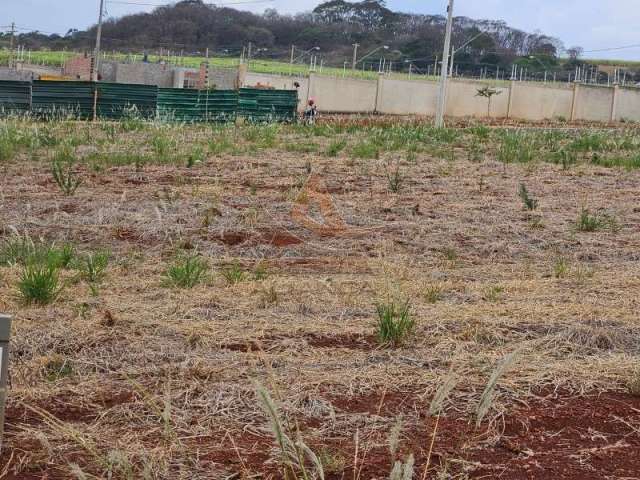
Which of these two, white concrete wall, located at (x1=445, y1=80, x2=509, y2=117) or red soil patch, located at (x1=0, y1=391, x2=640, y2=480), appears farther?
white concrete wall, located at (x1=445, y1=80, x2=509, y2=117)

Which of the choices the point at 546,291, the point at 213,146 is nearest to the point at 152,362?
the point at 546,291

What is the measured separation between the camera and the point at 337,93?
51.1 m

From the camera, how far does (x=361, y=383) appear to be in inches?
163

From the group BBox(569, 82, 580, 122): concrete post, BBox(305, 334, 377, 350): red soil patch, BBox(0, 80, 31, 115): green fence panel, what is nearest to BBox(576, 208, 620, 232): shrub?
BBox(305, 334, 377, 350): red soil patch

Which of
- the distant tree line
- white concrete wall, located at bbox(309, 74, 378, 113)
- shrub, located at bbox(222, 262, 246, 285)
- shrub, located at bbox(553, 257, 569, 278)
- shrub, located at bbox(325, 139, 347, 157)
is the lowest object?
shrub, located at bbox(222, 262, 246, 285)

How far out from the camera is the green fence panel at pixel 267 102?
31984 millimetres

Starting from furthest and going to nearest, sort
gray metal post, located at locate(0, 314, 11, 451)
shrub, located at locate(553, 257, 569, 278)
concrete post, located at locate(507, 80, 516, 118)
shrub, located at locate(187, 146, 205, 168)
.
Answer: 1. concrete post, located at locate(507, 80, 516, 118)
2. shrub, located at locate(187, 146, 205, 168)
3. shrub, located at locate(553, 257, 569, 278)
4. gray metal post, located at locate(0, 314, 11, 451)

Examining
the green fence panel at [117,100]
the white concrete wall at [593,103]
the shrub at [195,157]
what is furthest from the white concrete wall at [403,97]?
the shrub at [195,157]

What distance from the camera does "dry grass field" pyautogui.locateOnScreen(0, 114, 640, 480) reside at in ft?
11.0

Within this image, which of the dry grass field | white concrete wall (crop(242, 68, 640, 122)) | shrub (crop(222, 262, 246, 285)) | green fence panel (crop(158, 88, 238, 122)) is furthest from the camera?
white concrete wall (crop(242, 68, 640, 122))

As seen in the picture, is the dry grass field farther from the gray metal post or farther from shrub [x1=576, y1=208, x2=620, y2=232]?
the gray metal post

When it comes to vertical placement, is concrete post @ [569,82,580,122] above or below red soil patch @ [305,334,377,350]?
above

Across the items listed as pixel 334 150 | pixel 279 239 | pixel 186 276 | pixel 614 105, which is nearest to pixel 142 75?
pixel 614 105

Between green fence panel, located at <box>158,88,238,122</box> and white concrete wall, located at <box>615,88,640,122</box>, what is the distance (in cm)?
3274
